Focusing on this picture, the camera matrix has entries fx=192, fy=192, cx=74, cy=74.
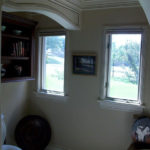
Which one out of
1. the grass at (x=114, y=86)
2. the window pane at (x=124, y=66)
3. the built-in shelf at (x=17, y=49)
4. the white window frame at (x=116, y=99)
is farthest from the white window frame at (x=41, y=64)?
the window pane at (x=124, y=66)

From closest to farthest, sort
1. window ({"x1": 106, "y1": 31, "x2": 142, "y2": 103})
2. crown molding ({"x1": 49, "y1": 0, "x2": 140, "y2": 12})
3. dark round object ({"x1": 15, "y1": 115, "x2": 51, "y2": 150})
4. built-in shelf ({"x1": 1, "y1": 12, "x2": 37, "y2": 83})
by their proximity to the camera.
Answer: crown molding ({"x1": 49, "y1": 0, "x2": 140, "y2": 12}), window ({"x1": 106, "y1": 31, "x2": 142, "y2": 103}), built-in shelf ({"x1": 1, "y1": 12, "x2": 37, "y2": 83}), dark round object ({"x1": 15, "y1": 115, "x2": 51, "y2": 150})

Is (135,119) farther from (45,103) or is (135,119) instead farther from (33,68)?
(33,68)

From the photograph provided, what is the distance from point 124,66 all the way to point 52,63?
123cm

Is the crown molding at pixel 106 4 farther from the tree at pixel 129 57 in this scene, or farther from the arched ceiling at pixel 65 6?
the tree at pixel 129 57

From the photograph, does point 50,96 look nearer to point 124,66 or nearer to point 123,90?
point 123,90

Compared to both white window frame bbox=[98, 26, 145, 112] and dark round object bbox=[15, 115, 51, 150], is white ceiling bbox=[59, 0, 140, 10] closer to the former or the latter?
white window frame bbox=[98, 26, 145, 112]

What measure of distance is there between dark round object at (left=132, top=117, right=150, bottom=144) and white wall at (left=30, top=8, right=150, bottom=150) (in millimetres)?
229

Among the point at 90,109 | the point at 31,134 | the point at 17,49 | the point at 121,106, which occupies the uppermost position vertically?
the point at 17,49

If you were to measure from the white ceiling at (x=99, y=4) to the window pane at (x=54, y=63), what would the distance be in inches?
24.3

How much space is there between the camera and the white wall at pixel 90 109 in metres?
2.73

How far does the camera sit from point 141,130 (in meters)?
2.43

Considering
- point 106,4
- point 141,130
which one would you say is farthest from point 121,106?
point 106,4

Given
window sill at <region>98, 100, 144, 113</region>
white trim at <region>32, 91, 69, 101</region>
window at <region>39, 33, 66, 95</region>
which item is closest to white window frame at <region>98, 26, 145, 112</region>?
window sill at <region>98, 100, 144, 113</region>

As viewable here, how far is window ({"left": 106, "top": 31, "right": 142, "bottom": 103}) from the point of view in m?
2.69
